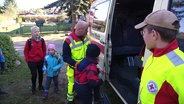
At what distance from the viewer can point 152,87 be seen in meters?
1.63

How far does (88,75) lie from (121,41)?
106 inches

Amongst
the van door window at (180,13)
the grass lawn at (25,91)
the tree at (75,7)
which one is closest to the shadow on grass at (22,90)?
the grass lawn at (25,91)

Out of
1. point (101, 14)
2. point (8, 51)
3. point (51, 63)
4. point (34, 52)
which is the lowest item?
point (8, 51)

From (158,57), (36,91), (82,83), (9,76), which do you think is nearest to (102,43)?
(82,83)

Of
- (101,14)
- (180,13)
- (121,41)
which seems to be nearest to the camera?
(180,13)

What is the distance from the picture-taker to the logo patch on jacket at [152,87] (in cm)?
161

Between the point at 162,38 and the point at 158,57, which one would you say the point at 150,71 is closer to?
the point at 158,57

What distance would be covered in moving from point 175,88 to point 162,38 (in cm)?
36

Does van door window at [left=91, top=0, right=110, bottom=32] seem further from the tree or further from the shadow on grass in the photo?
the tree

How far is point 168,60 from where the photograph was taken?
1616 millimetres

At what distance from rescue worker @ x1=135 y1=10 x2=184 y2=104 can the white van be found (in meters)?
2.31

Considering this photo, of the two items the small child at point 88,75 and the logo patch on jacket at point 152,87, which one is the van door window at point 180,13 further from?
the small child at point 88,75

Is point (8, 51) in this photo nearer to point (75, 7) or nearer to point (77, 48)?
point (77, 48)

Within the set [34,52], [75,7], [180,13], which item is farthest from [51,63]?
[75,7]
